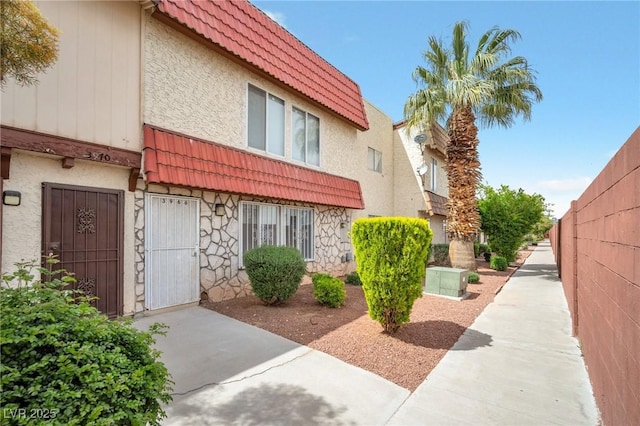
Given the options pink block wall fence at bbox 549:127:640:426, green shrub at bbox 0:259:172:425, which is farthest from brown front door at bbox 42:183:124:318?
pink block wall fence at bbox 549:127:640:426

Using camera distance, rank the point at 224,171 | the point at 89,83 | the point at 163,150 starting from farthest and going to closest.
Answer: the point at 224,171 → the point at 163,150 → the point at 89,83

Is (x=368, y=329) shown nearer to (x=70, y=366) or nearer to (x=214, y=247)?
(x=214, y=247)

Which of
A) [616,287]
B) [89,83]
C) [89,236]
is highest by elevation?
[89,83]

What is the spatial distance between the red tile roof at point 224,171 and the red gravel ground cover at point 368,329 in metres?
2.80

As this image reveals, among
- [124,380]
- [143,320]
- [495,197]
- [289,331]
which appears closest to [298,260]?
[289,331]

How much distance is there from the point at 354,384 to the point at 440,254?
1507cm

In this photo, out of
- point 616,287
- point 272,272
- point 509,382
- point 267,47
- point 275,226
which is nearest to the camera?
point 616,287

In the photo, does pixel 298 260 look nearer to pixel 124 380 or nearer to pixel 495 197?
pixel 124 380

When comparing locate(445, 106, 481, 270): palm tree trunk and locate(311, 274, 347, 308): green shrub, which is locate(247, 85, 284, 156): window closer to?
locate(311, 274, 347, 308): green shrub

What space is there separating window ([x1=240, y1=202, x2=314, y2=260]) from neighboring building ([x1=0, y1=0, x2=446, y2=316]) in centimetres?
5

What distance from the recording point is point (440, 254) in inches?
703

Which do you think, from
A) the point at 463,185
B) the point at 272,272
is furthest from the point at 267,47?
the point at 463,185

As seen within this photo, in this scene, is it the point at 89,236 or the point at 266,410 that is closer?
the point at 266,410

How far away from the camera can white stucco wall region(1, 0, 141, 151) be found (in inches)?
197
